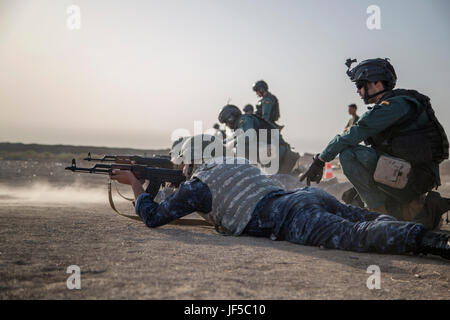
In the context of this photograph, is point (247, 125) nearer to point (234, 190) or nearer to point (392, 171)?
point (392, 171)

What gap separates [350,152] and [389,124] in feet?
1.75

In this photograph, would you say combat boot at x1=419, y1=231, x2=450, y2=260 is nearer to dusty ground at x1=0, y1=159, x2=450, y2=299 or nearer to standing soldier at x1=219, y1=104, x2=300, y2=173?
dusty ground at x1=0, y1=159, x2=450, y2=299

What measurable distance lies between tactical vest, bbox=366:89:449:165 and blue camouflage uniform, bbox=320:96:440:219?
0.03 metres

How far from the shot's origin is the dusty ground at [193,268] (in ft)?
5.76

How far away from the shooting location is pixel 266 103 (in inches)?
400

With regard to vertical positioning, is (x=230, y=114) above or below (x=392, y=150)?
above

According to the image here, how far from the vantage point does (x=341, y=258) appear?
2574 millimetres

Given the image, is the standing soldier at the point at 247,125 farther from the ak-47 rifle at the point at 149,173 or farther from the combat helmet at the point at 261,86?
the ak-47 rifle at the point at 149,173

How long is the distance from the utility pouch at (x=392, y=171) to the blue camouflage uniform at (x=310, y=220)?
2.91 feet

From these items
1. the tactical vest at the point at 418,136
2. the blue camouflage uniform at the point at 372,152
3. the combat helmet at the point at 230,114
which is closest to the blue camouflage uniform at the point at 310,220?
the blue camouflage uniform at the point at 372,152

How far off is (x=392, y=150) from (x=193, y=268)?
8.83 feet

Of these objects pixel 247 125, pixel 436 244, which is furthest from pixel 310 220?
pixel 247 125
